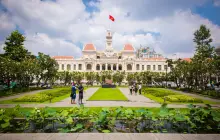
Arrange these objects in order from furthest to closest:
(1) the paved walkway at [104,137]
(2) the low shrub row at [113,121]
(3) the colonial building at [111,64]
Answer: (3) the colonial building at [111,64] → (2) the low shrub row at [113,121] → (1) the paved walkway at [104,137]

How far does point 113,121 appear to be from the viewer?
9461 mm

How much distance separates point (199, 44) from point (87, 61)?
64.3 m

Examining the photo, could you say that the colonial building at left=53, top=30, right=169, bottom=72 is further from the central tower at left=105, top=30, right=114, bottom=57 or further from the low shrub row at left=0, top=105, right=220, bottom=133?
the low shrub row at left=0, top=105, right=220, bottom=133

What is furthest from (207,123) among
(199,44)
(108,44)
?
(108,44)

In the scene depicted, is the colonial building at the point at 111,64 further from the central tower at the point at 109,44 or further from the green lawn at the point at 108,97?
the green lawn at the point at 108,97

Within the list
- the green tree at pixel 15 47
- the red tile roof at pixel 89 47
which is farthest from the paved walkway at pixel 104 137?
the red tile roof at pixel 89 47

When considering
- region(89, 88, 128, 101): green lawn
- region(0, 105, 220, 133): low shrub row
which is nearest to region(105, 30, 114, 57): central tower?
region(89, 88, 128, 101): green lawn

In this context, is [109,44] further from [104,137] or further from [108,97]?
[104,137]

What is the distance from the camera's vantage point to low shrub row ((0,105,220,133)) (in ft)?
30.1

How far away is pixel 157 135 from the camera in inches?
318

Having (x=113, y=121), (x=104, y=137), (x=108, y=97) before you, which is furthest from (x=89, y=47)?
(x=104, y=137)

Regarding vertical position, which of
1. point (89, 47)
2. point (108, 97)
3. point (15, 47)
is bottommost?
point (108, 97)

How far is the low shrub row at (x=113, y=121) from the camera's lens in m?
9.19

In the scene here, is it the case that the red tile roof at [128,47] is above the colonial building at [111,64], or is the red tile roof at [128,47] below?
above
